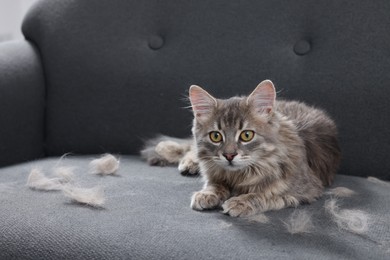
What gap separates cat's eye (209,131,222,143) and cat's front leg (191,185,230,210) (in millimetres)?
171

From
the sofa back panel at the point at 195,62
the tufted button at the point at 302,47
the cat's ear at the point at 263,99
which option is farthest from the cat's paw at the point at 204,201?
the tufted button at the point at 302,47

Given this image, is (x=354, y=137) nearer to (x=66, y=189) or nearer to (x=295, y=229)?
(x=295, y=229)

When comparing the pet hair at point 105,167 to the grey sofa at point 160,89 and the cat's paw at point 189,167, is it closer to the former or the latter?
the grey sofa at point 160,89

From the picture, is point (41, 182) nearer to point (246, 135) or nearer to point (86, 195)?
point (86, 195)

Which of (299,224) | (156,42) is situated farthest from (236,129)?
(156,42)

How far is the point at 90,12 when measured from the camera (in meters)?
2.54

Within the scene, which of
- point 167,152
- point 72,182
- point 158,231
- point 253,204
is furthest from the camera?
point 167,152

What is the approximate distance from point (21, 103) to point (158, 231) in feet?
3.85

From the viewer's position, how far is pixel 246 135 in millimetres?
1701

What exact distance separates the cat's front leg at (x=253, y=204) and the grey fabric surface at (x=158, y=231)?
4 centimetres

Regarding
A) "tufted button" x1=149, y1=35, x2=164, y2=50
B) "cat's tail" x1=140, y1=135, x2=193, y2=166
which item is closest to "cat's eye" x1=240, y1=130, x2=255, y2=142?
"cat's tail" x1=140, y1=135, x2=193, y2=166

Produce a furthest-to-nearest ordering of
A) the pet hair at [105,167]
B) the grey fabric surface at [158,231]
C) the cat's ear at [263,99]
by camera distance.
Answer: the pet hair at [105,167] → the cat's ear at [263,99] → the grey fabric surface at [158,231]

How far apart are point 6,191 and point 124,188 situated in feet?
1.31

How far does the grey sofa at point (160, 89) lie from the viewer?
1605mm
